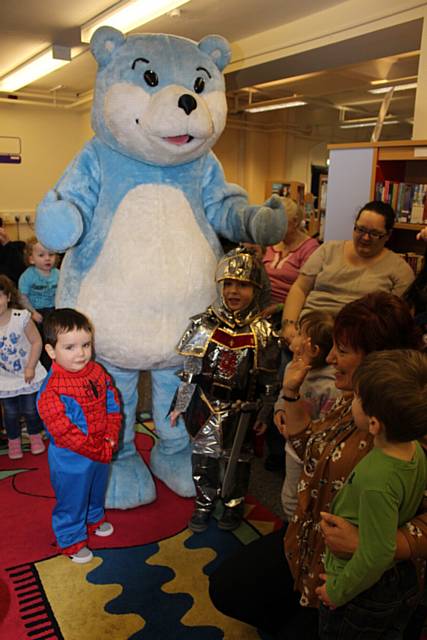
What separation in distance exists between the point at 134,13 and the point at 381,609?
412cm

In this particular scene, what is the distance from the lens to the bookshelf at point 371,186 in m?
3.11

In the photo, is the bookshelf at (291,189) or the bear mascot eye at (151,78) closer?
the bear mascot eye at (151,78)

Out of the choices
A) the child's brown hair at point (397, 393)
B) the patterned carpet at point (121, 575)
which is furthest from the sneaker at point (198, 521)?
the child's brown hair at point (397, 393)

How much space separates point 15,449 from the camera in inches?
108

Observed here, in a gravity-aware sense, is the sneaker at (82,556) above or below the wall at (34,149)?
below

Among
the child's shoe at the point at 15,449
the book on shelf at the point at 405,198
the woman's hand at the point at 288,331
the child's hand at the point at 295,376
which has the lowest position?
the child's shoe at the point at 15,449

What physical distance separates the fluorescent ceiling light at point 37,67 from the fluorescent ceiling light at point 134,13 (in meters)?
0.98

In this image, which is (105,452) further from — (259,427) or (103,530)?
(259,427)

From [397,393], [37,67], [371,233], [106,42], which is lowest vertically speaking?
[397,393]

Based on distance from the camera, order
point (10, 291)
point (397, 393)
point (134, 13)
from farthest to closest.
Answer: point (134, 13) → point (10, 291) → point (397, 393)

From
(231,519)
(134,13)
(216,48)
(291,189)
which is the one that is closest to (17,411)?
(231,519)

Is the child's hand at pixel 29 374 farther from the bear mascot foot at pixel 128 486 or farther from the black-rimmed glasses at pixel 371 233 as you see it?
the black-rimmed glasses at pixel 371 233

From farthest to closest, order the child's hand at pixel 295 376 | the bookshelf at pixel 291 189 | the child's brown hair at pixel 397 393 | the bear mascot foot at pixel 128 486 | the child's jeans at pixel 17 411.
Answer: the bookshelf at pixel 291 189 < the child's jeans at pixel 17 411 < the bear mascot foot at pixel 128 486 < the child's hand at pixel 295 376 < the child's brown hair at pixel 397 393

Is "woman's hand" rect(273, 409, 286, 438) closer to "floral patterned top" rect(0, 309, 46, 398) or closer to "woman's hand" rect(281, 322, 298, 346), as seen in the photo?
"woman's hand" rect(281, 322, 298, 346)
